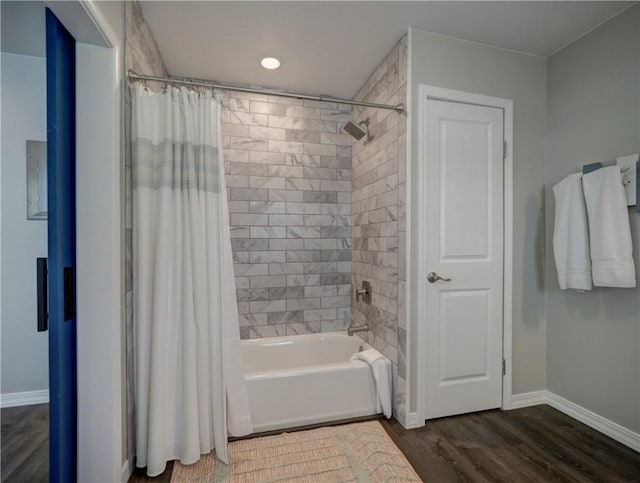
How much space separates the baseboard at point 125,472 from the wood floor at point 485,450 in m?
0.04

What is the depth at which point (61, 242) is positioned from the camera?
1.33 m

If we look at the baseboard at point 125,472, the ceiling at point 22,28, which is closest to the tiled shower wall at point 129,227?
the baseboard at point 125,472

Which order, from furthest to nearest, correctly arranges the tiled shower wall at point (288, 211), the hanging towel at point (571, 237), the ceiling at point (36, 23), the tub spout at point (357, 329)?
the tiled shower wall at point (288, 211) < the tub spout at point (357, 329) < the hanging towel at point (571, 237) < the ceiling at point (36, 23)

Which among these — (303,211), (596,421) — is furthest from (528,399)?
(303,211)

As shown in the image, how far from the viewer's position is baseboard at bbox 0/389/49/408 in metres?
1.75

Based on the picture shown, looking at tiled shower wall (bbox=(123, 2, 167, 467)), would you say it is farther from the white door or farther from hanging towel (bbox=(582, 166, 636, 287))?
hanging towel (bbox=(582, 166, 636, 287))

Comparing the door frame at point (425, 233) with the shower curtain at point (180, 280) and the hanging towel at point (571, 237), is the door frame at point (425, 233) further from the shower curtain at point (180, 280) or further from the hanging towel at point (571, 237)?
the shower curtain at point (180, 280)

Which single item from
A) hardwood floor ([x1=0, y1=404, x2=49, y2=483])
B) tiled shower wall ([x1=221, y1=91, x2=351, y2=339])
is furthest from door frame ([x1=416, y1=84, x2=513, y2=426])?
hardwood floor ([x1=0, y1=404, x2=49, y2=483])

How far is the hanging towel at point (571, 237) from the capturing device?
1.92 meters

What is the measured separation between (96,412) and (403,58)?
2508 mm

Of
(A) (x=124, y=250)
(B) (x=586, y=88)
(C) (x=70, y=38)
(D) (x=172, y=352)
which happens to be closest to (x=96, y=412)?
(D) (x=172, y=352)

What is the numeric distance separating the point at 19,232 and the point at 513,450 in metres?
2.97

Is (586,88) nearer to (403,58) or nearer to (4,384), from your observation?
(403,58)

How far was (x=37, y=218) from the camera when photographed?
1.77 meters
